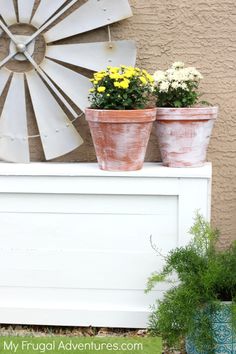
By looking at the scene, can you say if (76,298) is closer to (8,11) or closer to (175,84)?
(175,84)

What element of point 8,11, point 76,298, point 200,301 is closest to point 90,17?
point 8,11

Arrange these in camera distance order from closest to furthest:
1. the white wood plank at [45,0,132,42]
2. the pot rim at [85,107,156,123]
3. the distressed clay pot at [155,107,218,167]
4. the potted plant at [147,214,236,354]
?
the potted plant at [147,214,236,354] → the pot rim at [85,107,156,123] → the distressed clay pot at [155,107,218,167] → the white wood plank at [45,0,132,42]

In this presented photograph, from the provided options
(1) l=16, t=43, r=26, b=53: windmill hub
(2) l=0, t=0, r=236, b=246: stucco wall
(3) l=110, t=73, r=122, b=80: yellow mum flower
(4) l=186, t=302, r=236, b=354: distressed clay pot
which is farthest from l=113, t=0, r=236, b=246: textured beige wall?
(4) l=186, t=302, r=236, b=354: distressed clay pot

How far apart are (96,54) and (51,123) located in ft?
1.34

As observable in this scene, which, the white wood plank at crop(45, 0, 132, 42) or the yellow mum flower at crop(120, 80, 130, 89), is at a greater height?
the white wood plank at crop(45, 0, 132, 42)

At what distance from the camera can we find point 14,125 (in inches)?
135

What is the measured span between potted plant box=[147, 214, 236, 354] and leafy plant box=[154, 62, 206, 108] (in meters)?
0.61

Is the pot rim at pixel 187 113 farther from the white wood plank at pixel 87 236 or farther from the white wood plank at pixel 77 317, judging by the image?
the white wood plank at pixel 77 317

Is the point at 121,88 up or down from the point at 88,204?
up

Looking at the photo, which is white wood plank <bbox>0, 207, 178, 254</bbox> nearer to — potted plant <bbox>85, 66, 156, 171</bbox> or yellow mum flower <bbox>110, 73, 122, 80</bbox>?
potted plant <bbox>85, 66, 156, 171</bbox>

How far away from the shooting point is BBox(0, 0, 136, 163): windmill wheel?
334cm

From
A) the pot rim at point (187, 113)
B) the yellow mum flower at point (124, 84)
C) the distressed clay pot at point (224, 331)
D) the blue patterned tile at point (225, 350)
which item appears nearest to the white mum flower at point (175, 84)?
the pot rim at point (187, 113)

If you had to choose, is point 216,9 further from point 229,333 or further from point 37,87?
point 229,333

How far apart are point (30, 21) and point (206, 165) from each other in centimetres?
112
